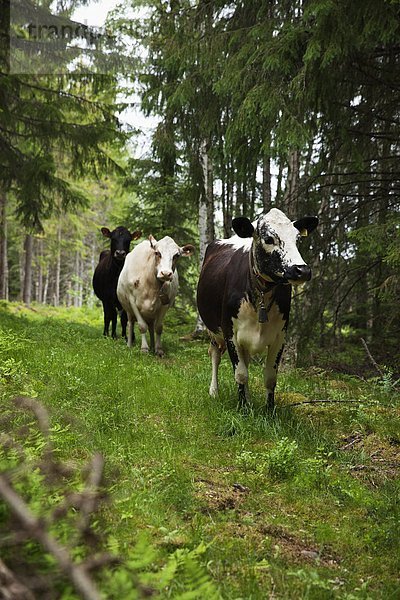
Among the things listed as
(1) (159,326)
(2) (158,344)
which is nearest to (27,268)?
(1) (159,326)

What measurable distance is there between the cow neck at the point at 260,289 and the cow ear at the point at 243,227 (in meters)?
0.30

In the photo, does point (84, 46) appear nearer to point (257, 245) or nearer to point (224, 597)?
point (257, 245)

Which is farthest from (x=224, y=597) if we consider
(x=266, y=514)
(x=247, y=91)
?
(x=247, y=91)

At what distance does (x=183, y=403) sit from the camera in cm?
631

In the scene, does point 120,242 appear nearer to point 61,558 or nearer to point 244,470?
point 244,470

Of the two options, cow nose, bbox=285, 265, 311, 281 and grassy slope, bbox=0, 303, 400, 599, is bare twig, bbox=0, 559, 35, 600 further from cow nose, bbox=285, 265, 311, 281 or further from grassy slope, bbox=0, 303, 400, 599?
cow nose, bbox=285, 265, 311, 281

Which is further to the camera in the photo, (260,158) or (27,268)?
(27,268)

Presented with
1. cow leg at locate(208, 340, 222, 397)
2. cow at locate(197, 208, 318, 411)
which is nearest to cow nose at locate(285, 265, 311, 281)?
cow at locate(197, 208, 318, 411)

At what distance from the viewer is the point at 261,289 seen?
5848 millimetres

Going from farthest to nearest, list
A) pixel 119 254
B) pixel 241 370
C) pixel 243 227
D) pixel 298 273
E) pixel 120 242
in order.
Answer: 1. pixel 120 242
2. pixel 119 254
3. pixel 241 370
4. pixel 243 227
5. pixel 298 273

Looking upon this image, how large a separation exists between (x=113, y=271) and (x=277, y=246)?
901cm

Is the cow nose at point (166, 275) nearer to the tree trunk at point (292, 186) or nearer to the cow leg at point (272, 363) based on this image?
the tree trunk at point (292, 186)

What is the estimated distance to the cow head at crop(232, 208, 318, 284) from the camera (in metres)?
5.20

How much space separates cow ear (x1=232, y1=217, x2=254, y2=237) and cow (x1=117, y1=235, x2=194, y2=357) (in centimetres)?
471
